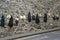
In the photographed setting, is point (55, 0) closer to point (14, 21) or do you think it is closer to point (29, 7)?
point (29, 7)

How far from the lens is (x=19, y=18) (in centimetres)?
1612

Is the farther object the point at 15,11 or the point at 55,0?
the point at 55,0

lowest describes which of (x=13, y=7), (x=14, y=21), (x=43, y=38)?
(x=43, y=38)

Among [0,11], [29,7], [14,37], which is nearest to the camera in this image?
[14,37]

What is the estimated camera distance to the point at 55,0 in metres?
20.2

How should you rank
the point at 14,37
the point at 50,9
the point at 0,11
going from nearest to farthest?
the point at 14,37, the point at 0,11, the point at 50,9

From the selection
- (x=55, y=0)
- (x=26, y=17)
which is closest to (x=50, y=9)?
(x=55, y=0)

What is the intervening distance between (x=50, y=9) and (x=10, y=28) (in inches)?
226

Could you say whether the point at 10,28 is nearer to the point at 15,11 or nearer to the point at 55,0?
the point at 15,11

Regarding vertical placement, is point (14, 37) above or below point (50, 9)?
below

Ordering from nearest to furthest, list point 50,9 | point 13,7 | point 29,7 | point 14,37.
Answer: point 14,37, point 13,7, point 29,7, point 50,9

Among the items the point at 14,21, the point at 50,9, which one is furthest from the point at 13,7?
the point at 50,9

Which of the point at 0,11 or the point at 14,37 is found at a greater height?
the point at 0,11

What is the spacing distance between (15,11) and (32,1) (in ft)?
7.98
